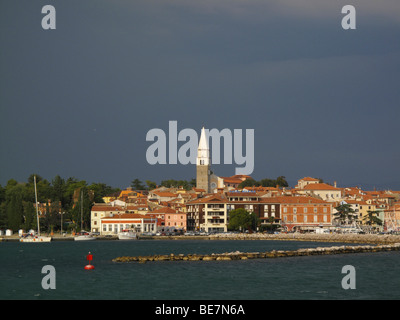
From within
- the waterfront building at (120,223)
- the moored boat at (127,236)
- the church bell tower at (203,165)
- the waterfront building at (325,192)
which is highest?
the church bell tower at (203,165)

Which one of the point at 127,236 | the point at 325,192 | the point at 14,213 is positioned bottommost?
the point at 127,236

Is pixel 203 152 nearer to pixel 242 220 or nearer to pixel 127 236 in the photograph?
pixel 242 220

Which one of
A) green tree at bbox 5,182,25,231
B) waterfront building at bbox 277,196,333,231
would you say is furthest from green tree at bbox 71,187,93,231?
waterfront building at bbox 277,196,333,231

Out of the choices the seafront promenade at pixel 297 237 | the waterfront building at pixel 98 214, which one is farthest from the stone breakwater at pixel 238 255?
the waterfront building at pixel 98 214

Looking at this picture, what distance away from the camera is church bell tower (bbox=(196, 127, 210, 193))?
146250mm

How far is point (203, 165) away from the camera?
146 meters

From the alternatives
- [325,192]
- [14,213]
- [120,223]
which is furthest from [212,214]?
[325,192]

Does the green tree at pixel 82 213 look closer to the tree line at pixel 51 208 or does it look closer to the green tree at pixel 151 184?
the tree line at pixel 51 208

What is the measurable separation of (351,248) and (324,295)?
3180cm

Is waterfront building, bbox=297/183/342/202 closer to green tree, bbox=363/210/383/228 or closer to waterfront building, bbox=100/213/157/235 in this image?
green tree, bbox=363/210/383/228

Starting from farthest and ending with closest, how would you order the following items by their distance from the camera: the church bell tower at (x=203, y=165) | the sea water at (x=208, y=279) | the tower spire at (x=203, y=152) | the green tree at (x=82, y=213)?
1. the tower spire at (x=203, y=152)
2. the church bell tower at (x=203, y=165)
3. the green tree at (x=82, y=213)
4. the sea water at (x=208, y=279)

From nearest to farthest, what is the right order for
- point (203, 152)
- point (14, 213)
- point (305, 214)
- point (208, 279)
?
point (208, 279), point (14, 213), point (305, 214), point (203, 152)

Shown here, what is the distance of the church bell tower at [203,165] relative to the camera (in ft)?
480

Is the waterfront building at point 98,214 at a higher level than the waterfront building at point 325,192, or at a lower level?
lower
